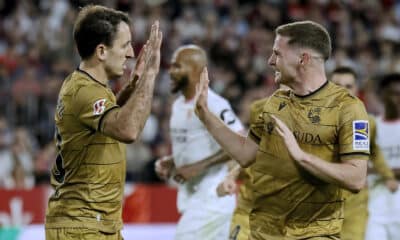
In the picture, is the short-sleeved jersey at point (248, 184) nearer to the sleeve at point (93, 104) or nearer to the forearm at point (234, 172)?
the forearm at point (234, 172)

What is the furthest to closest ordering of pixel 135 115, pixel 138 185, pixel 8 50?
pixel 8 50, pixel 138 185, pixel 135 115

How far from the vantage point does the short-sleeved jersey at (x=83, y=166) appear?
230 inches

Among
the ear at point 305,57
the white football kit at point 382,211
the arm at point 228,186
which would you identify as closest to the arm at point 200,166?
the arm at point 228,186

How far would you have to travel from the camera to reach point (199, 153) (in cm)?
870

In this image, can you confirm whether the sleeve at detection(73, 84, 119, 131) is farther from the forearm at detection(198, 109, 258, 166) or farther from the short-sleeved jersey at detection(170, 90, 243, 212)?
the short-sleeved jersey at detection(170, 90, 243, 212)

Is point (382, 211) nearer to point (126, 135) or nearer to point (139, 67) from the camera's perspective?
point (139, 67)

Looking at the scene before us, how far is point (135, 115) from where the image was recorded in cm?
559

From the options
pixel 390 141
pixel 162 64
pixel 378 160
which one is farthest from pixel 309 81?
pixel 162 64

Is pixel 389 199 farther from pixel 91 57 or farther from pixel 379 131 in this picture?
pixel 91 57

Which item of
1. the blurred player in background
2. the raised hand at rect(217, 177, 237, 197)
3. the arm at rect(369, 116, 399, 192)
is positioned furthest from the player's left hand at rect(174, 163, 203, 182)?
the arm at rect(369, 116, 399, 192)

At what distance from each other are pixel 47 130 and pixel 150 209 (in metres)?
2.57

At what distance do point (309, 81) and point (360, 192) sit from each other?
3088mm

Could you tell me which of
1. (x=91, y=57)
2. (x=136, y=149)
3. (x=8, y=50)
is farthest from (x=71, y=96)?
(x=8, y=50)

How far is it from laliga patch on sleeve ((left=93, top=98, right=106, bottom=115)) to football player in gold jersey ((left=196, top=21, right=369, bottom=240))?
41.7 inches
